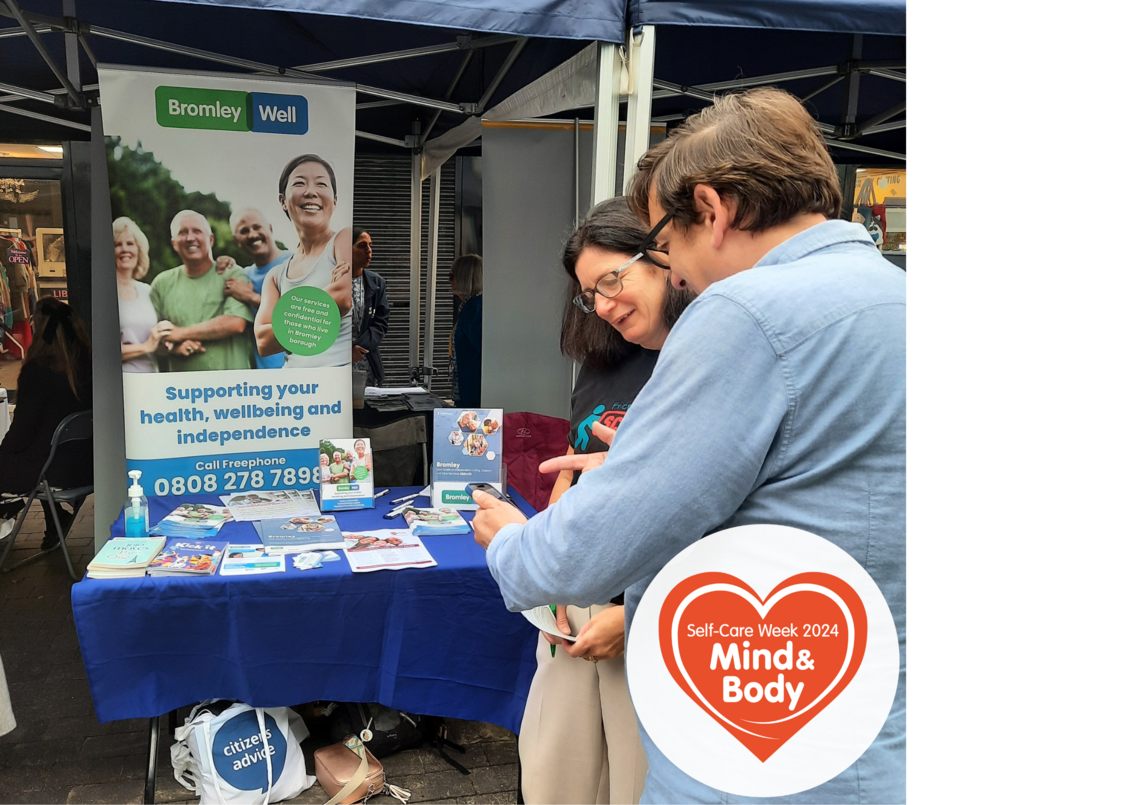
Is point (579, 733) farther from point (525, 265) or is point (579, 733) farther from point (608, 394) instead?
point (525, 265)

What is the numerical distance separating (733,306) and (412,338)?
18.6 feet

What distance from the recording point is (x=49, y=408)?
4.45 metres

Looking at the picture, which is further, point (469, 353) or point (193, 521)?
point (469, 353)

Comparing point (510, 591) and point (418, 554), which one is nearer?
point (510, 591)

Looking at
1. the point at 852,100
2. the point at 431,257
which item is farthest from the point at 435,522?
the point at 431,257

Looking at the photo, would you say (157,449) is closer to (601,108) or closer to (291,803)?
(291,803)

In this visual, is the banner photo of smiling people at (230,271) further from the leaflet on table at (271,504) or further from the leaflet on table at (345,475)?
the leaflet on table at (345,475)

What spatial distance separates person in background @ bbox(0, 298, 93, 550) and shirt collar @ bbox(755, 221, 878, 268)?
4.35 meters

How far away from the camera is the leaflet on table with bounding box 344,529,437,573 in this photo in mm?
2473

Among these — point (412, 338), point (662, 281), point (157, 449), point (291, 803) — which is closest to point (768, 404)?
point (662, 281)

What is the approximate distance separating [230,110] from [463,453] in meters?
1.53

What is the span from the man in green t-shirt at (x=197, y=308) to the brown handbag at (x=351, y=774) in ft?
4.73

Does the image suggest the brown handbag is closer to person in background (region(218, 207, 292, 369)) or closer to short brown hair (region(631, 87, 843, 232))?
person in background (region(218, 207, 292, 369))

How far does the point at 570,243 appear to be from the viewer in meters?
1.90
